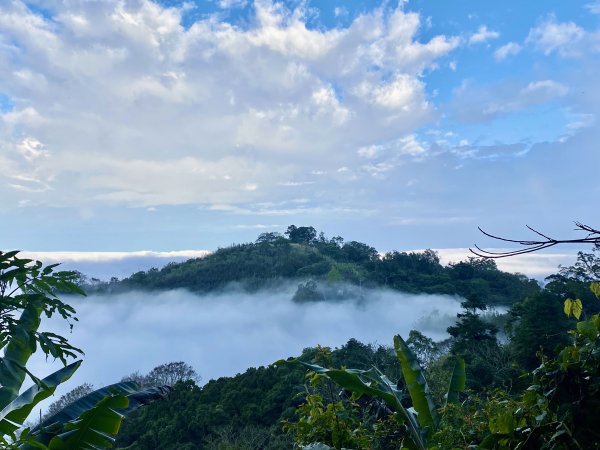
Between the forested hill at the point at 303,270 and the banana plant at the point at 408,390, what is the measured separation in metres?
64.2

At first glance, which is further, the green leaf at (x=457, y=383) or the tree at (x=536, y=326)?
the tree at (x=536, y=326)

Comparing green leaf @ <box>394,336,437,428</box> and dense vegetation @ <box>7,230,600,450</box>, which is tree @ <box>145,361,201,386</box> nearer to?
dense vegetation @ <box>7,230,600,450</box>

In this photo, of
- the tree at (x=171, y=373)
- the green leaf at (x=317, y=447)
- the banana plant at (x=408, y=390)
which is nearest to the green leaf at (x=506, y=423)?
the banana plant at (x=408, y=390)

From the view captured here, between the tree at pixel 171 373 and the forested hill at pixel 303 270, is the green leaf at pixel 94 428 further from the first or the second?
the forested hill at pixel 303 270

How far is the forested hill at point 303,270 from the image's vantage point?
76.9 meters

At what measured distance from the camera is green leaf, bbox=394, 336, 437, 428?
13.7 ft

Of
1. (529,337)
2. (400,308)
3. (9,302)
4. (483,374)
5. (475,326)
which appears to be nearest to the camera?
(9,302)

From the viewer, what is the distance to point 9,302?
3.58 meters

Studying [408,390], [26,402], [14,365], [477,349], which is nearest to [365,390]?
[408,390]

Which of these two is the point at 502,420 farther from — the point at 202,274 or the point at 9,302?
the point at 202,274

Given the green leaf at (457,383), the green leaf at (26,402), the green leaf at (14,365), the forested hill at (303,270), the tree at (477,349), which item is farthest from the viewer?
the forested hill at (303,270)

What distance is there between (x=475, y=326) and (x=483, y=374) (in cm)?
339

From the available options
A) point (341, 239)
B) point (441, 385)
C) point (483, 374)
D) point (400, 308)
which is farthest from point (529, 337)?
point (341, 239)

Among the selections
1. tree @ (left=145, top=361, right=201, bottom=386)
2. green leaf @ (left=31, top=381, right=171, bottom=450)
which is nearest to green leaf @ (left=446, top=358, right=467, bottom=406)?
green leaf @ (left=31, top=381, right=171, bottom=450)
